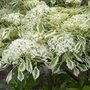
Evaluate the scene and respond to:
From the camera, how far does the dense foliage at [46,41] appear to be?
142cm

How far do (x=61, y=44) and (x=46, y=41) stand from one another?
104 mm

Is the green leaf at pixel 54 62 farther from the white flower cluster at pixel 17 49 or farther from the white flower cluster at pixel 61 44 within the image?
the white flower cluster at pixel 17 49

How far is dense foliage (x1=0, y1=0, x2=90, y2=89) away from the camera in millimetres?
1418

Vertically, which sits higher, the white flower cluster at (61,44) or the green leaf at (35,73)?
the white flower cluster at (61,44)

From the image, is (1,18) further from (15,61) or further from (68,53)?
(68,53)

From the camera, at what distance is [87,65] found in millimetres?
1511

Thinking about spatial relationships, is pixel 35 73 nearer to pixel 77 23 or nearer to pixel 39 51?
pixel 39 51

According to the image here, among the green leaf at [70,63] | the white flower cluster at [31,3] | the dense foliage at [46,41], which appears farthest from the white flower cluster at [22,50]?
the white flower cluster at [31,3]

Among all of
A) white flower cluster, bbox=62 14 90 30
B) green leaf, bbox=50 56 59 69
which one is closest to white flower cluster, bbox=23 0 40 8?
white flower cluster, bbox=62 14 90 30

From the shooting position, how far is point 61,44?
141cm

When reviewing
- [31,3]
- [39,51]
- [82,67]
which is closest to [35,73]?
[39,51]

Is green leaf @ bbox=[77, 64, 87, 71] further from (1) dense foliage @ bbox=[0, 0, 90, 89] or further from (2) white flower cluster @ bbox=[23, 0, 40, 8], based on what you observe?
(2) white flower cluster @ bbox=[23, 0, 40, 8]

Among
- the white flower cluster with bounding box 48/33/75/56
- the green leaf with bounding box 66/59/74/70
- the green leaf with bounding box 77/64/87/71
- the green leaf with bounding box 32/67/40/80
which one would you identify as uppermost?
the white flower cluster with bounding box 48/33/75/56

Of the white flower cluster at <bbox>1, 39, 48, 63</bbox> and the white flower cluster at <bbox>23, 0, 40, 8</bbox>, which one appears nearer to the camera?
the white flower cluster at <bbox>1, 39, 48, 63</bbox>
